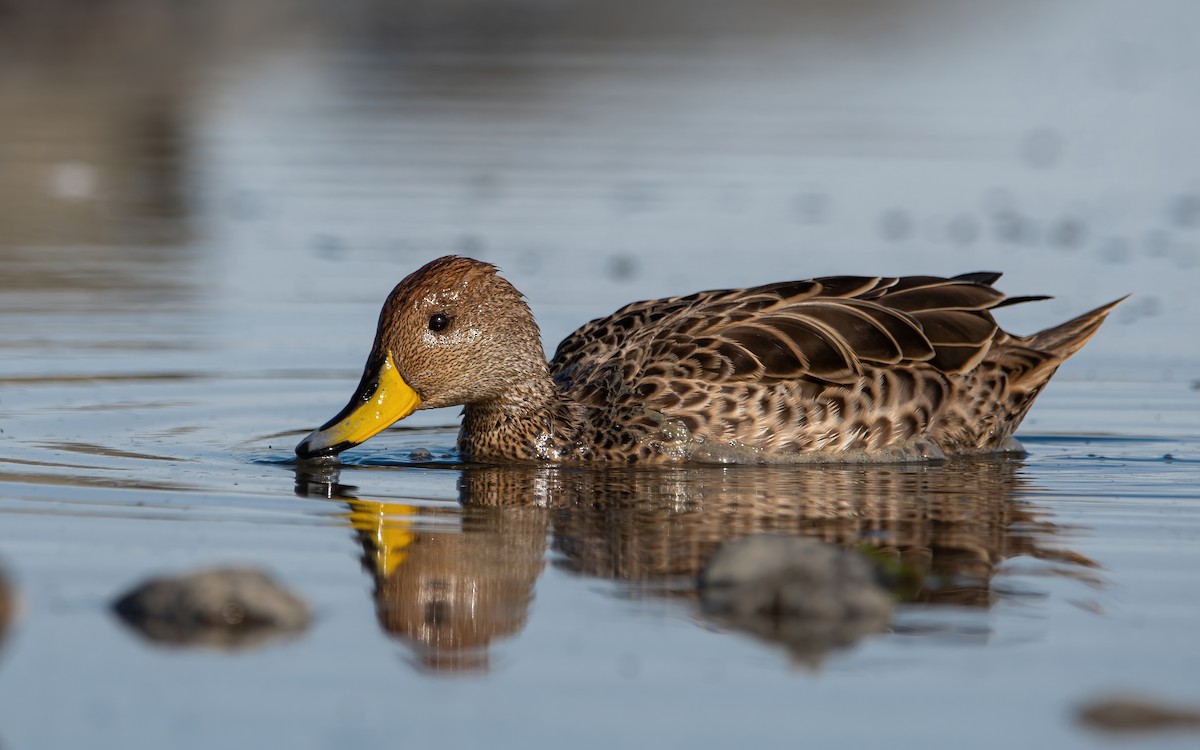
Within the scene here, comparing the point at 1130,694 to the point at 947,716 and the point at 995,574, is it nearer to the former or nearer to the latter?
the point at 947,716

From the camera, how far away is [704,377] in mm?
8375

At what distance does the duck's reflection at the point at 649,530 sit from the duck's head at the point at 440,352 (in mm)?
328

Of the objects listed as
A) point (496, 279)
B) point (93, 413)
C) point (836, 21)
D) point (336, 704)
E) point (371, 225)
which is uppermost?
point (836, 21)

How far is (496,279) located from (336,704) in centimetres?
392

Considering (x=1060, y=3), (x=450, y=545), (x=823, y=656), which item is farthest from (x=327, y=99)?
(x=1060, y=3)

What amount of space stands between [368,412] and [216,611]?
2873mm

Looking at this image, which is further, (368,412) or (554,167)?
(554,167)

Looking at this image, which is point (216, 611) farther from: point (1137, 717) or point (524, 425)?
point (524, 425)

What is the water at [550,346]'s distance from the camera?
4883 millimetres

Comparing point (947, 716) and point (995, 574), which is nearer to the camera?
point (947, 716)

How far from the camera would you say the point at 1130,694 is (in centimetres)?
468

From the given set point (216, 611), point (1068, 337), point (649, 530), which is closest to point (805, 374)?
point (1068, 337)

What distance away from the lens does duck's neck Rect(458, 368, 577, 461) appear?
847cm

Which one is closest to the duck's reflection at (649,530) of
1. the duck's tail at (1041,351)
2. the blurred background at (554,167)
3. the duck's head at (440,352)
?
the duck's head at (440,352)
